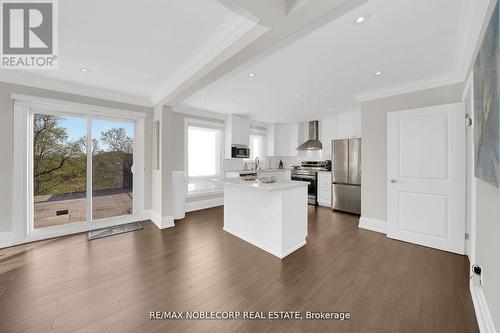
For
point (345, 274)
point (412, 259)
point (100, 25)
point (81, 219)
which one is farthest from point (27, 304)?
point (412, 259)

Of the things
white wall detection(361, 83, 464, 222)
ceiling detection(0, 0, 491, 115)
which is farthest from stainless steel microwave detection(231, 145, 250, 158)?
white wall detection(361, 83, 464, 222)

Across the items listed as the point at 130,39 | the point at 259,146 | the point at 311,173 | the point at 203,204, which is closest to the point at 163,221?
the point at 203,204

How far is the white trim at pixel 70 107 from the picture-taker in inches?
115

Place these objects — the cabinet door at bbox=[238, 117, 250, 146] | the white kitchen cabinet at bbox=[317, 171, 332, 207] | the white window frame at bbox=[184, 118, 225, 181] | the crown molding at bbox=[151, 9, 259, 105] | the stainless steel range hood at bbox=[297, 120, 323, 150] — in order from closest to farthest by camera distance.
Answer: the crown molding at bbox=[151, 9, 259, 105] → the white window frame at bbox=[184, 118, 225, 181] → the white kitchen cabinet at bbox=[317, 171, 332, 207] → the cabinet door at bbox=[238, 117, 250, 146] → the stainless steel range hood at bbox=[297, 120, 323, 150]

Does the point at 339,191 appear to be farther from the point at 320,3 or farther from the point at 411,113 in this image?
the point at 320,3

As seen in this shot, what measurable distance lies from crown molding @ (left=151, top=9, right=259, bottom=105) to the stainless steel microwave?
247 centimetres

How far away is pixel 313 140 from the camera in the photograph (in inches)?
236

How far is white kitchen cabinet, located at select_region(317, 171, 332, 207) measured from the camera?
522 centimetres

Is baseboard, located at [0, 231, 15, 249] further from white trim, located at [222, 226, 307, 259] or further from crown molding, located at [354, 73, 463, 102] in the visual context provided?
crown molding, located at [354, 73, 463, 102]

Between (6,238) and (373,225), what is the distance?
19.6 feet

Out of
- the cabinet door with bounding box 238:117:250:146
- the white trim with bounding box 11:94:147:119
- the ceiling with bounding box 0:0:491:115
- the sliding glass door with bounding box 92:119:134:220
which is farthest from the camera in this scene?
the cabinet door with bounding box 238:117:250:146

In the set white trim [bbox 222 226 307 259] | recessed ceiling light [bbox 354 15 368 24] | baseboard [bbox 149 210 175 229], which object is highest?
recessed ceiling light [bbox 354 15 368 24]

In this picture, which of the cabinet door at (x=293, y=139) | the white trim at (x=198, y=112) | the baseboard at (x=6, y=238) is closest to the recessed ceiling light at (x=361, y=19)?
the white trim at (x=198, y=112)

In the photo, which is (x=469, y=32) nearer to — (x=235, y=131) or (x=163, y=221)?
(x=235, y=131)
